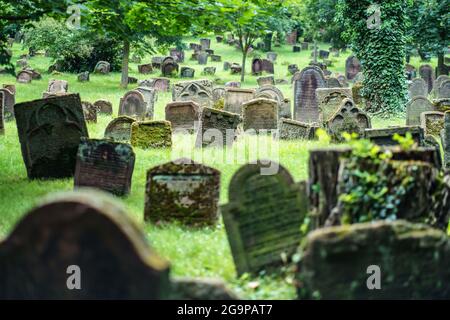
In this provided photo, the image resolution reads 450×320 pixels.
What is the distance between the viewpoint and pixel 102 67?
39156 millimetres

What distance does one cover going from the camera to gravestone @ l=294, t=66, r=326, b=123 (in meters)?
21.1

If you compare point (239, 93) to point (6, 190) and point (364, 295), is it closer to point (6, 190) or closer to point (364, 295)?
point (6, 190)

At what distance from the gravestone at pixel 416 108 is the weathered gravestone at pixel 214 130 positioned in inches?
253

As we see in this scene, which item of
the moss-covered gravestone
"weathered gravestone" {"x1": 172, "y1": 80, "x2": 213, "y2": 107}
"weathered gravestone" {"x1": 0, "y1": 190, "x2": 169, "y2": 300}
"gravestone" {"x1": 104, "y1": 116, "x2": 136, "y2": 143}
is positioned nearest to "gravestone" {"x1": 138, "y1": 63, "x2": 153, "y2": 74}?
"weathered gravestone" {"x1": 172, "y1": 80, "x2": 213, "y2": 107}

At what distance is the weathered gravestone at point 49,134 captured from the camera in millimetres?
12117

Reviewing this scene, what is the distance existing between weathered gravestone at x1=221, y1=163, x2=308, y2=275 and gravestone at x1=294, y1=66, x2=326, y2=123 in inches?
555

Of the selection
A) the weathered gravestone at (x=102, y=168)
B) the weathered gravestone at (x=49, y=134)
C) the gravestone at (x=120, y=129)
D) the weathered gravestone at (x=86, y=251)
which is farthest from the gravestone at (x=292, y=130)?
the weathered gravestone at (x=86, y=251)

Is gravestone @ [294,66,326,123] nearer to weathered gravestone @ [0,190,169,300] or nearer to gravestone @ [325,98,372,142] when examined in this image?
gravestone @ [325,98,372,142]

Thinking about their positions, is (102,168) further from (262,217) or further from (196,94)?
(196,94)

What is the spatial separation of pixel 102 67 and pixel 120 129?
23625 millimetres

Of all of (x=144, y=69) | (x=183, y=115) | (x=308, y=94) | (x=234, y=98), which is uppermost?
(x=144, y=69)

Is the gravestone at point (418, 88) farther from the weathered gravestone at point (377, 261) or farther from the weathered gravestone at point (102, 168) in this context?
the weathered gravestone at point (377, 261)

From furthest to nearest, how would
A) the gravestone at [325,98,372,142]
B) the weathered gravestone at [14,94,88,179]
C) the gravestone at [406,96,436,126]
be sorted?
the gravestone at [406,96,436,126], the gravestone at [325,98,372,142], the weathered gravestone at [14,94,88,179]

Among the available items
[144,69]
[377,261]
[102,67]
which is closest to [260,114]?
[377,261]
